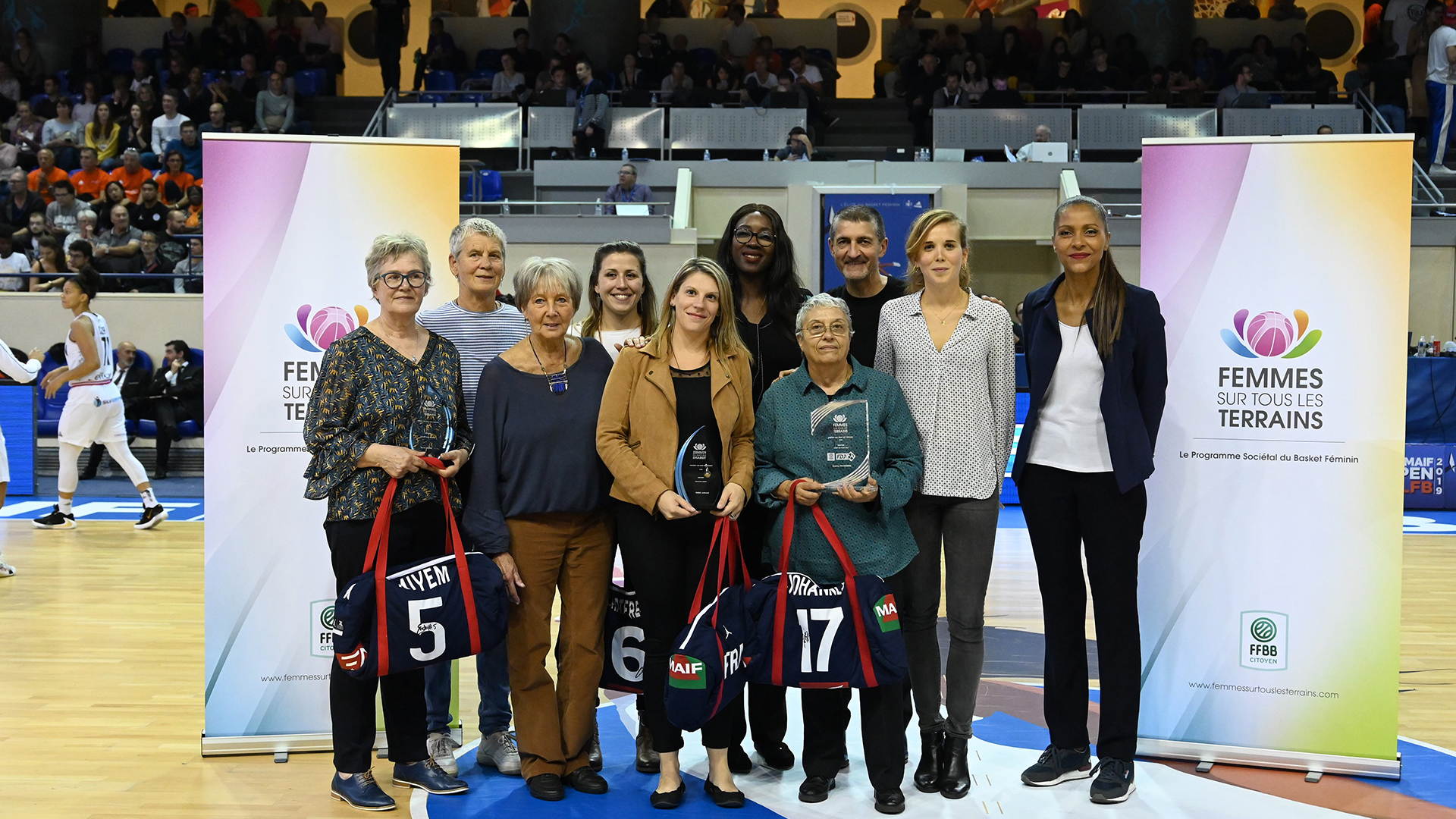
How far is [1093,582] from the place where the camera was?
10.9ft

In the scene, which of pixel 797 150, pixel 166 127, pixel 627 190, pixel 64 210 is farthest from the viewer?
pixel 166 127

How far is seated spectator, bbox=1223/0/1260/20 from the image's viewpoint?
17.0 metres

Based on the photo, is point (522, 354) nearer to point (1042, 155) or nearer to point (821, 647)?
point (821, 647)

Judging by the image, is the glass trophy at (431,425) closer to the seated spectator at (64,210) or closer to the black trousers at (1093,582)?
the black trousers at (1093,582)

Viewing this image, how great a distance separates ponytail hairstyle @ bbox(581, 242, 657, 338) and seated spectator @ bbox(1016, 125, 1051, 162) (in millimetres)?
10102

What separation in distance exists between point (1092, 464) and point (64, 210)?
1246 centimetres

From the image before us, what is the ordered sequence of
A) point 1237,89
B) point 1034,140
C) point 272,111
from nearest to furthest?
1. point 1034,140
2. point 1237,89
3. point 272,111

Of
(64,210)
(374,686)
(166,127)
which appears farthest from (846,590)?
(166,127)

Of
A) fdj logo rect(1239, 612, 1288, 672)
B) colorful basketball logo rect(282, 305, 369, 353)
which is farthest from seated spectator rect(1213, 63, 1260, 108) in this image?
colorful basketball logo rect(282, 305, 369, 353)

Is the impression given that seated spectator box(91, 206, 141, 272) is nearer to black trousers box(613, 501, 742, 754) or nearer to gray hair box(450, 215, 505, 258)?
gray hair box(450, 215, 505, 258)

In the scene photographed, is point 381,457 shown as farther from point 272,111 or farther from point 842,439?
point 272,111

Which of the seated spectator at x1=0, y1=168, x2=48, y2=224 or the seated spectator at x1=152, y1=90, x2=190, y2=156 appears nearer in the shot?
the seated spectator at x1=0, y1=168, x2=48, y2=224

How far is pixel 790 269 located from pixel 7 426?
8328 mm

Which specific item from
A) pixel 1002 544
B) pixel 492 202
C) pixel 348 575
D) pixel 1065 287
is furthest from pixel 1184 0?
pixel 348 575
